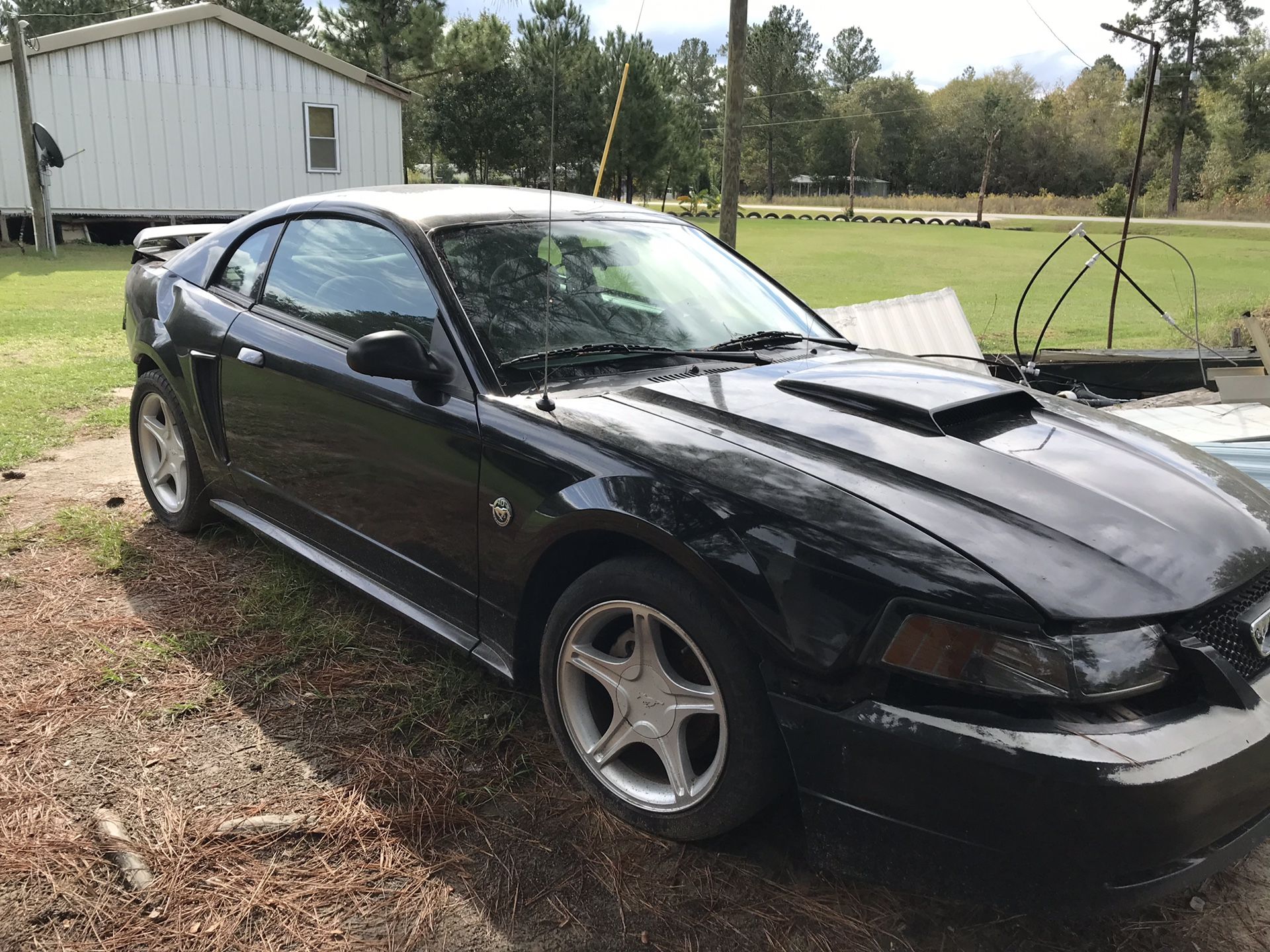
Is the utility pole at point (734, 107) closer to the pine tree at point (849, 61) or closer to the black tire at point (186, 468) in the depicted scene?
the black tire at point (186, 468)

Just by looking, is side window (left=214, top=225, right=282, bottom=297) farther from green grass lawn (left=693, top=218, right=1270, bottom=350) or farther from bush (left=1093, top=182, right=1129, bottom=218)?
bush (left=1093, top=182, right=1129, bottom=218)

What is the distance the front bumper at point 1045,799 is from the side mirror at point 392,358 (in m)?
1.41

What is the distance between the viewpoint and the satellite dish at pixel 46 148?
1775cm

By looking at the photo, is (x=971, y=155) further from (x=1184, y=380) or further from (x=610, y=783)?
(x=610, y=783)

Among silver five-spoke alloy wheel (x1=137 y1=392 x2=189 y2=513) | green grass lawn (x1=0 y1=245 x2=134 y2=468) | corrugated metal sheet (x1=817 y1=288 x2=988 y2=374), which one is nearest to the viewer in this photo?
silver five-spoke alloy wheel (x1=137 y1=392 x2=189 y2=513)

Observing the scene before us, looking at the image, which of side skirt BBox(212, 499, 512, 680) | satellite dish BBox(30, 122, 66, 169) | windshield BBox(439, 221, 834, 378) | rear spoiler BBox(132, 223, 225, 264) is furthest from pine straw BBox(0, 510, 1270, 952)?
satellite dish BBox(30, 122, 66, 169)

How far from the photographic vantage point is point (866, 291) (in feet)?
53.7

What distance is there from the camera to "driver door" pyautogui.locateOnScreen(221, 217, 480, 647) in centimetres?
269

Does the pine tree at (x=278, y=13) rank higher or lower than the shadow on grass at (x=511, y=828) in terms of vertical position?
higher

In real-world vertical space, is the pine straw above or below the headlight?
below

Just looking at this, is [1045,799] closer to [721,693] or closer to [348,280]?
[721,693]

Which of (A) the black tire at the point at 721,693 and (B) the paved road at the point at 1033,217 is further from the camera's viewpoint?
(B) the paved road at the point at 1033,217

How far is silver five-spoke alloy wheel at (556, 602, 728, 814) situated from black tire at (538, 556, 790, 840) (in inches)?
0.8

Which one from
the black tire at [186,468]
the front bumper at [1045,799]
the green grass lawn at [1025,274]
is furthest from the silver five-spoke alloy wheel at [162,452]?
the green grass lawn at [1025,274]
